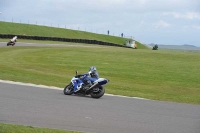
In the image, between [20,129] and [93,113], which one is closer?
[20,129]

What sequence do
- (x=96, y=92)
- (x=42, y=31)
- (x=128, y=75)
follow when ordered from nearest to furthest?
(x=96, y=92)
(x=128, y=75)
(x=42, y=31)

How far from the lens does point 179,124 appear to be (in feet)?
37.7

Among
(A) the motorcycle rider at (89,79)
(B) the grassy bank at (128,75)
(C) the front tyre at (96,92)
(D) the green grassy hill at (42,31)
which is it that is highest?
(D) the green grassy hill at (42,31)

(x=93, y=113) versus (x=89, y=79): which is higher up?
(x=89, y=79)

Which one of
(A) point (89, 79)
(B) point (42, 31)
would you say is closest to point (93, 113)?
(A) point (89, 79)

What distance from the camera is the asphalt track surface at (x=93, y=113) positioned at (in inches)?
404

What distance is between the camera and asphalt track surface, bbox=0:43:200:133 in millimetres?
10258

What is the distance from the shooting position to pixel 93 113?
1202 centimetres

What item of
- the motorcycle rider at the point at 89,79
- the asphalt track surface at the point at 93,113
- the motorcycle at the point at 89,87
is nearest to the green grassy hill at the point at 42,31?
the motorcycle at the point at 89,87

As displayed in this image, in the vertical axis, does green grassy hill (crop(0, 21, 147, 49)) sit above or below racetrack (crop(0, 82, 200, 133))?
above

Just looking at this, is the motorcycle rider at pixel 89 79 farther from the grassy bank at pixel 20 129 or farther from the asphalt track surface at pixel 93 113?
the grassy bank at pixel 20 129

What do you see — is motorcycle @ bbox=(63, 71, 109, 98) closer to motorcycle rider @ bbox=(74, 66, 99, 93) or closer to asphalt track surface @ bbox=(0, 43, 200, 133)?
motorcycle rider @ bbox=(74, 66, 99, 93)

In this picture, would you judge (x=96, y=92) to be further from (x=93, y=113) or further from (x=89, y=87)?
(x=93, y=113)

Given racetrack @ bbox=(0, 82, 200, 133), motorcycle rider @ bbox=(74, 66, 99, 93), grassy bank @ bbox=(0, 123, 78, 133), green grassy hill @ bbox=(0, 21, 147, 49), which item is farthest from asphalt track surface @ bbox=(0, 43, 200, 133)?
green grassy hill @ bbox=(0, 21, 147, 49)
